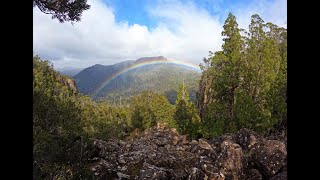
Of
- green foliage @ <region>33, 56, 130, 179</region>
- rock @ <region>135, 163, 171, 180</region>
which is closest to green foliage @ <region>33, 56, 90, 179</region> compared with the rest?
green foliage @ <region>33, 56, 130, 179</region>

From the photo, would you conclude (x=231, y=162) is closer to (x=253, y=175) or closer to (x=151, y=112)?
(x=253, y=175)

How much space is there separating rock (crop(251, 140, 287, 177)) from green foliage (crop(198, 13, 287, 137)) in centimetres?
647

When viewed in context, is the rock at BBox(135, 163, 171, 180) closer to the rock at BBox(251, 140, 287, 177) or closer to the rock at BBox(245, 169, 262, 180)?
the rock at BBox(245, 169, 262, 180)

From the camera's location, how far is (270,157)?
1516 cm

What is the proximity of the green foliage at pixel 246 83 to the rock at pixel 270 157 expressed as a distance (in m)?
6.47

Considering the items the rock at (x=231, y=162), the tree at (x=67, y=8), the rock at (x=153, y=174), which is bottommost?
the rock at (x=153, y=174)

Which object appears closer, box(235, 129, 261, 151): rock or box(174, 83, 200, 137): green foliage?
box(235, 129, 261, 151): rock

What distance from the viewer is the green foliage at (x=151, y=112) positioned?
4756cm

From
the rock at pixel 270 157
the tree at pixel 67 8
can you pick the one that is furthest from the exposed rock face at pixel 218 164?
the tree at pixel 67 8

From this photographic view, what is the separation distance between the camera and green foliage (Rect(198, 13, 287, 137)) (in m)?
22.7

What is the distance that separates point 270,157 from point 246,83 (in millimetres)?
9606

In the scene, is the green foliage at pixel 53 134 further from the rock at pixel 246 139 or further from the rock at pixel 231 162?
the rock at pixel 246 139
